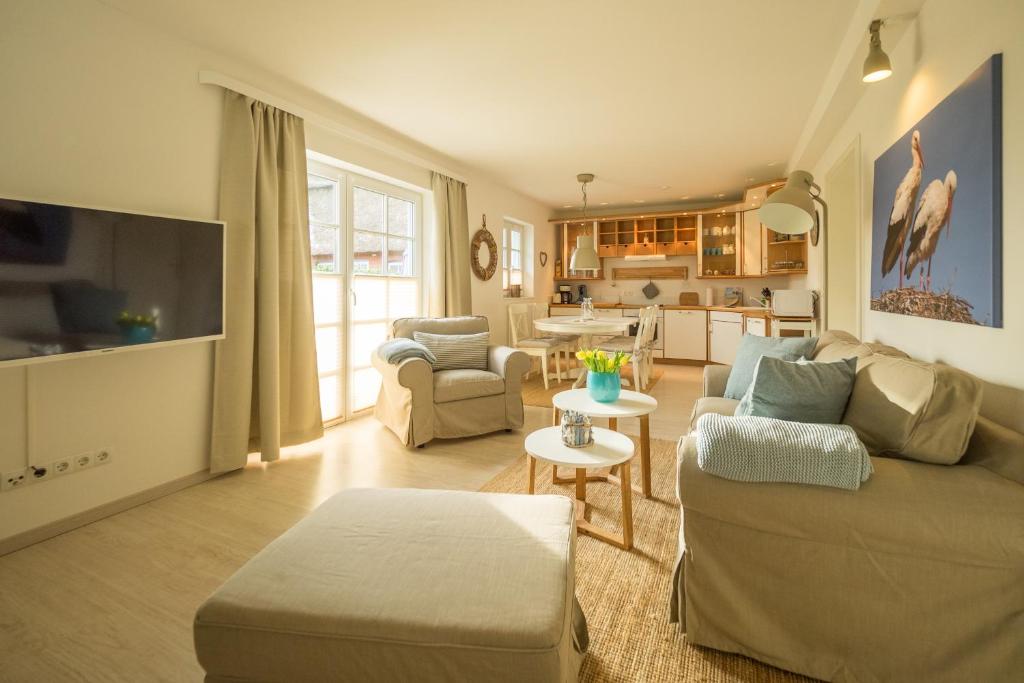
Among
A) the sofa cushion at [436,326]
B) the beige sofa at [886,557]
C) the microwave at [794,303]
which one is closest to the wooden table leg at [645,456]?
the beige sofa at [886,557]

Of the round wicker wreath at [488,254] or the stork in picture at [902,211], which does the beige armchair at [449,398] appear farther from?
the stork in picture at [902,211]

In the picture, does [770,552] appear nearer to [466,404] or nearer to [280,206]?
[466,404]

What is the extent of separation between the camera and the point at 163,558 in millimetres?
2076

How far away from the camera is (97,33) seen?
2.35 meters

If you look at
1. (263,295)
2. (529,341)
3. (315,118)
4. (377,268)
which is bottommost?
(529,341)

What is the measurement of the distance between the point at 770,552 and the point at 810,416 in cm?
59

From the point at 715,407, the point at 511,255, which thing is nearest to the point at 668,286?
the point at 511,255

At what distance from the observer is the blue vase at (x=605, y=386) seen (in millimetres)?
2600

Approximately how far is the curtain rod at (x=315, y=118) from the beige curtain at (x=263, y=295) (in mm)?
51

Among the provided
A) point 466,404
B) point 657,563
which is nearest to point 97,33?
point 466,404

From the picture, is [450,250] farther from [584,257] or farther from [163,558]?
[163,558]

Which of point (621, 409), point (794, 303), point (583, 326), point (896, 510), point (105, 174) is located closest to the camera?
point (896, 510)

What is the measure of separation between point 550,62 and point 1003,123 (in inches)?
84.7

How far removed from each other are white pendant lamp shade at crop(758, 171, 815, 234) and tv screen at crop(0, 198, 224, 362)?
3060 millimetres
